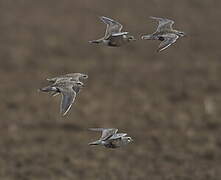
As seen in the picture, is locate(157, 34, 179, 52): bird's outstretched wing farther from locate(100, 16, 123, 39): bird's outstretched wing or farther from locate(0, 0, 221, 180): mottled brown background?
locate(0, 0, 221, 180): mottled brown background

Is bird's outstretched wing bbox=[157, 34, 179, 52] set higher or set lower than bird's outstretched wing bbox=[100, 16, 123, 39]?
lower

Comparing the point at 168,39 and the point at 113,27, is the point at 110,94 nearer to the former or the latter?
the point at 113,27

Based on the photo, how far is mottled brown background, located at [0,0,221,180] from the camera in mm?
15508

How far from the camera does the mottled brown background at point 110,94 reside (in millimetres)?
15508

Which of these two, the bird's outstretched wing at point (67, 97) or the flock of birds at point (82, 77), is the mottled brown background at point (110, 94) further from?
the bird's outstretched wing at point (67, 97)

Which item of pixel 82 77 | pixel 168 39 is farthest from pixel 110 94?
pixel 168 39

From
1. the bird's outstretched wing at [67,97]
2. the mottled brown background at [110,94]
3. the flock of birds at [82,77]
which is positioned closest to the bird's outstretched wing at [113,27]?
the flock of birds at [82,77]

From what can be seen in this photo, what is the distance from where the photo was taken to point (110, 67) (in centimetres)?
2331

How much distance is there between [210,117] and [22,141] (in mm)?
5914

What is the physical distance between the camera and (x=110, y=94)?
20891 millimetres

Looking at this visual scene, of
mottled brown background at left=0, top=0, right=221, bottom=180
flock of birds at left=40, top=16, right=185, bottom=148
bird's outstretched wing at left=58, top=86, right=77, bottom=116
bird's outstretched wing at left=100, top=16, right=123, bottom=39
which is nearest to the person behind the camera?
bird's outstretched wing at left=58, top=86, right=77, bottom=116

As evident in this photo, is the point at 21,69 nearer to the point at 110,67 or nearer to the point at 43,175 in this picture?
the point at 110,67

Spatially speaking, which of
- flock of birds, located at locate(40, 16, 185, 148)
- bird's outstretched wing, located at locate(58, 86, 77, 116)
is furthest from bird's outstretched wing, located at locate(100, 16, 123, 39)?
bird's outstretched wing, located at locate(58, 86, 77, 116)

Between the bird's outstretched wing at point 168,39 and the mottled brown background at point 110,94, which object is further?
the mottled brown background at point 110,94
